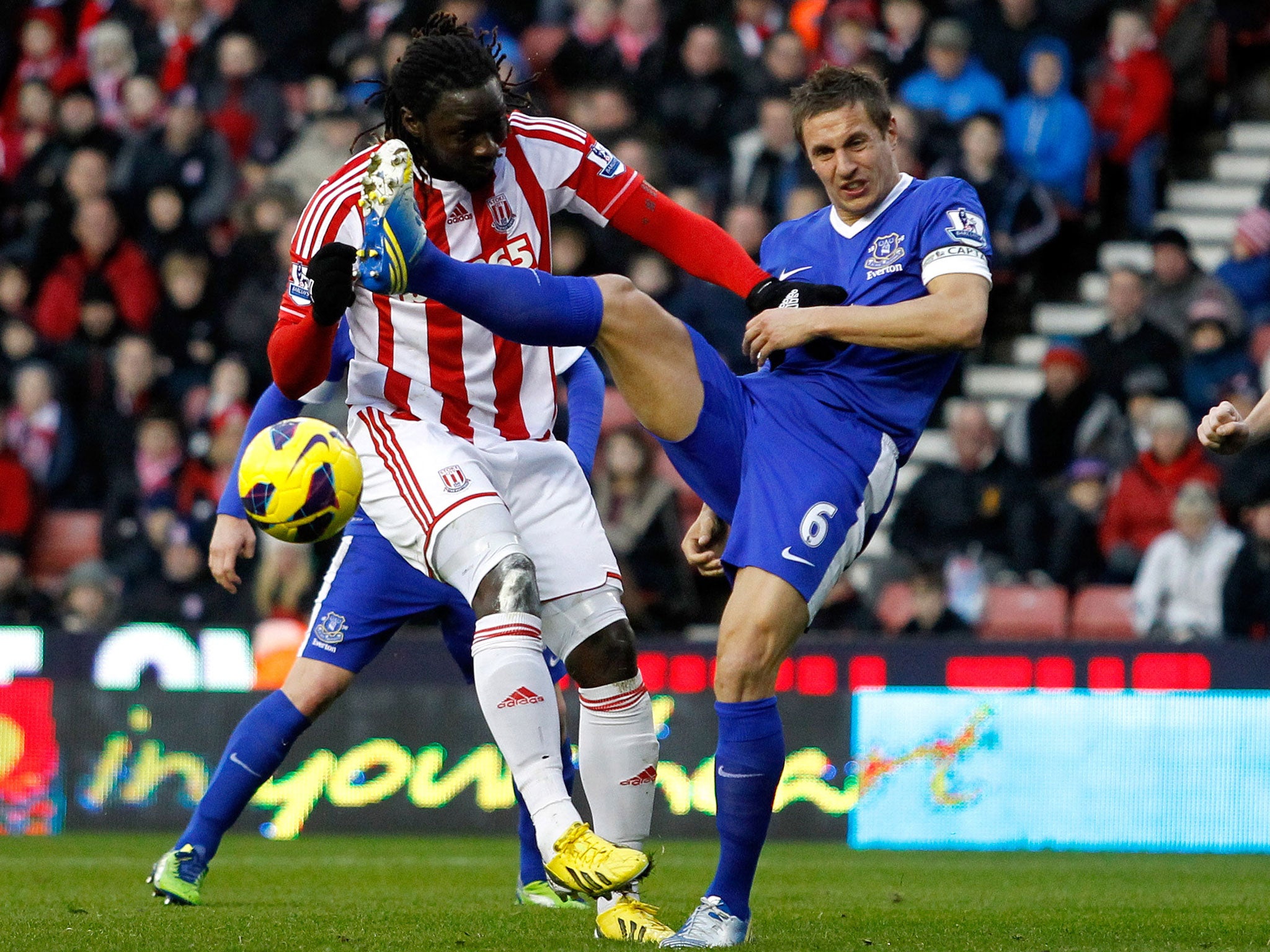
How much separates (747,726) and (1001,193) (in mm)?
7912

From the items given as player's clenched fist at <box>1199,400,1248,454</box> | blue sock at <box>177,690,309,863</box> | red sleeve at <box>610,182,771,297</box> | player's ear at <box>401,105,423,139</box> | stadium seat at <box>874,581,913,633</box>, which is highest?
player's ear at <box>401,105,423,139</box>

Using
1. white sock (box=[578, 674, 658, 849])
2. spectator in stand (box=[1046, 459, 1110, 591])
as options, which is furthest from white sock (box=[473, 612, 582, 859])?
spectator in stand (box=[1046, 459, 1110, 591])

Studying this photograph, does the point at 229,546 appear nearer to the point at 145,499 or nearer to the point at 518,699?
the point at 518,699

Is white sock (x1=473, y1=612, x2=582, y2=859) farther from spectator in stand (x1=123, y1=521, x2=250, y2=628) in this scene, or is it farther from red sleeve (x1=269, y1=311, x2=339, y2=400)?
spectator in stand (x1=123, y1=521, x2=250, y2=628)

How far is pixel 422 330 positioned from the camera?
5500 mm

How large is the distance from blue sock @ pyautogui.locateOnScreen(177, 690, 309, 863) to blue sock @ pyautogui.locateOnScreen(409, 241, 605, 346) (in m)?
1.92

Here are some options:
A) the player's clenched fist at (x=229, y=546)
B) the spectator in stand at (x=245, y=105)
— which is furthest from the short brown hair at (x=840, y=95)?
the spectator in stand at (x=245, y=105)

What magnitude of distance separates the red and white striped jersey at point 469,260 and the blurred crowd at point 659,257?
4904 mm

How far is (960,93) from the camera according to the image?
1294cm

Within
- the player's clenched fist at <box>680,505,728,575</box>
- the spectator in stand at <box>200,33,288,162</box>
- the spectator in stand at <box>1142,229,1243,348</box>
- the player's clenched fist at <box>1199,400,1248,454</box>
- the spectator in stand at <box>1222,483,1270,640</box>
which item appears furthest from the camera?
the spectator in stand at <box>200,33,288,162</box>

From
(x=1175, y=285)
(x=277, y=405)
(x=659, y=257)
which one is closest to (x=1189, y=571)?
(x=1175, y=285)

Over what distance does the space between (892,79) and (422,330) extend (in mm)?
8441

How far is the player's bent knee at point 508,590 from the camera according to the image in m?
4.90

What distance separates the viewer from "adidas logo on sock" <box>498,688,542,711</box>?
15.8ft
